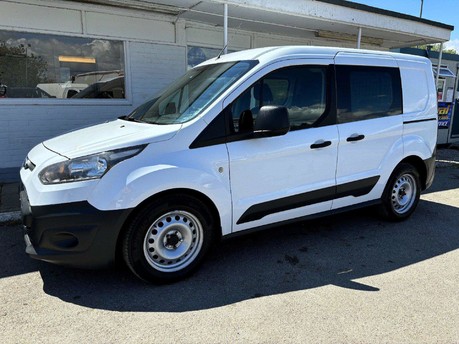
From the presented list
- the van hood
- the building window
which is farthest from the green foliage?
the van hood

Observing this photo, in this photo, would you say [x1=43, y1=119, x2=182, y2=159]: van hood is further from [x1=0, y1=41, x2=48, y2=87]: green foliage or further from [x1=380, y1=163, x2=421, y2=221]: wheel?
[x1=0, y1=41, x2=48, y2=87]: green foliage

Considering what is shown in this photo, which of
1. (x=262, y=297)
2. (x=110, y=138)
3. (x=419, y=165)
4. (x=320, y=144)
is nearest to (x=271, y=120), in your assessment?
(x=320, y=144)

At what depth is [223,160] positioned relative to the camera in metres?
3.22

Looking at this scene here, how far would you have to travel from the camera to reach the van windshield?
3.36 m

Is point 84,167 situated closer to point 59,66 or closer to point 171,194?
point 171,194

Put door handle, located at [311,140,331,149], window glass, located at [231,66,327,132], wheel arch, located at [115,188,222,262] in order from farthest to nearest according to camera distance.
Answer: door handle, located at [311,140,331,149], window glass, located at [231,66,327,132], wheel arch, located at [115,188,222,262]

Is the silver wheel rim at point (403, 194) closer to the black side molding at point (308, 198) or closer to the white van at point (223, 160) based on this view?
the white van at point (223, 160)

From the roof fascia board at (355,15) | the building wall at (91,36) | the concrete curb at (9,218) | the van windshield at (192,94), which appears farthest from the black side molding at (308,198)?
the building wall at (91,36)

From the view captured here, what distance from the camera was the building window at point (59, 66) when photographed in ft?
20.5

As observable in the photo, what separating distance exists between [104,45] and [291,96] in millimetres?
4665

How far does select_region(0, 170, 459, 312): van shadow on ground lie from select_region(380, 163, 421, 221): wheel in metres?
0.16

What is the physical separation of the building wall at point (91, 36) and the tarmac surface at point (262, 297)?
275cm

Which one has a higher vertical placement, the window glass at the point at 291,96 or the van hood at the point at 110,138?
the window glass at the point at 291,96

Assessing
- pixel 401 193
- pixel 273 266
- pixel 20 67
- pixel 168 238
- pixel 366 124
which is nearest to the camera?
pixel 168 238
